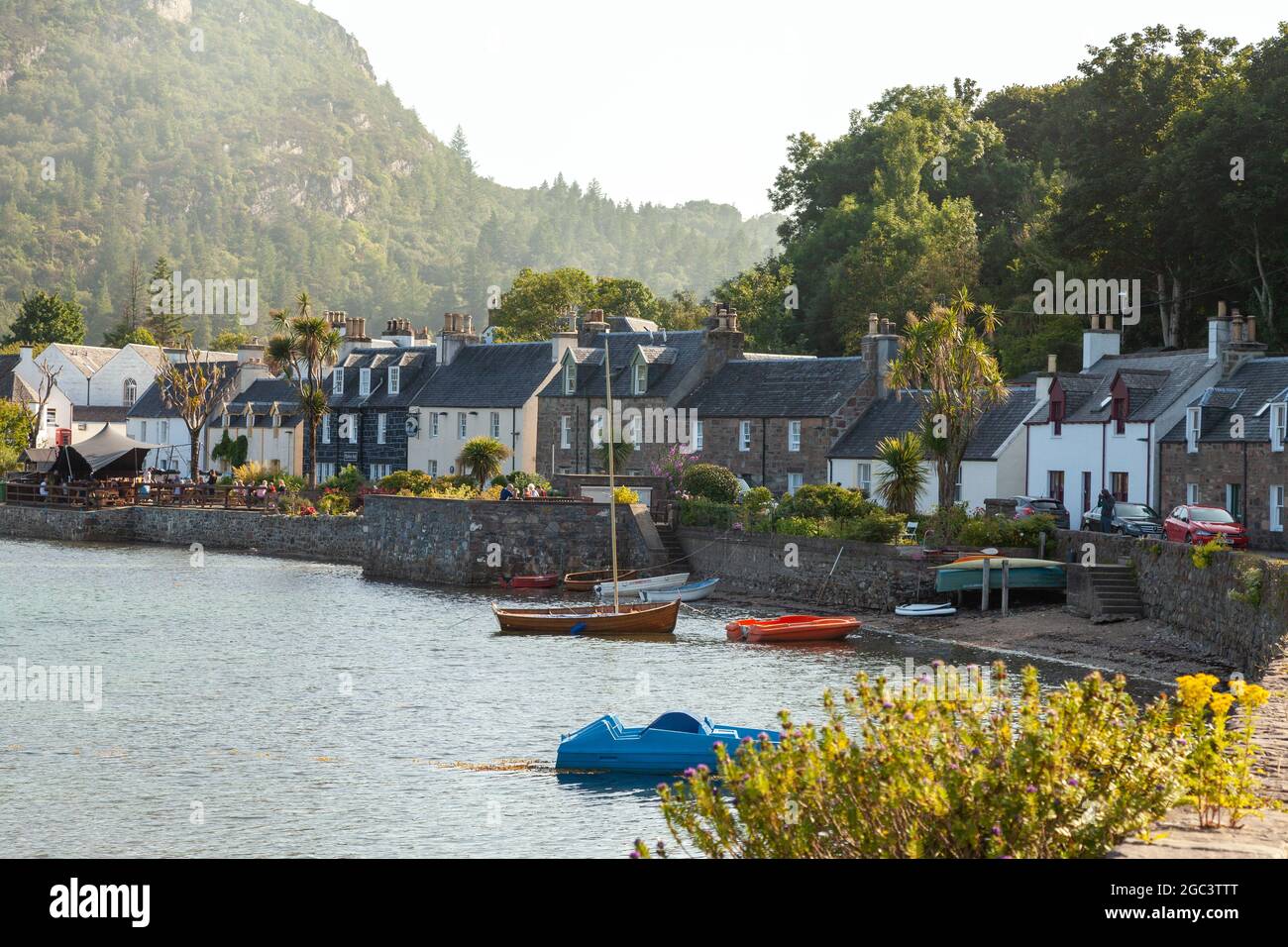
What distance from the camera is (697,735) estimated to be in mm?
27000

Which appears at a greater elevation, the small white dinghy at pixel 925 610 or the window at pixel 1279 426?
the window at pixel 1279 426

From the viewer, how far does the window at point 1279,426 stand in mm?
48906

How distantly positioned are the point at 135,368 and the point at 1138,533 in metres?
93.5

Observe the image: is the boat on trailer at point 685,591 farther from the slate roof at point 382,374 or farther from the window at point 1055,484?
the slate roof at point 382,374

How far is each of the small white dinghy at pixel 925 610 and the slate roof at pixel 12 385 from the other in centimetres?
8161

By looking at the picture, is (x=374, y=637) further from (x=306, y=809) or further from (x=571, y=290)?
(x=571, y=290)

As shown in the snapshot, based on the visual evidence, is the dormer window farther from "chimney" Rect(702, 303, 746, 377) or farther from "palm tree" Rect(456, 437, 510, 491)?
"palm tree" Rect(456, 437, 510, 491)

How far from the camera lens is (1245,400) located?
170 feet

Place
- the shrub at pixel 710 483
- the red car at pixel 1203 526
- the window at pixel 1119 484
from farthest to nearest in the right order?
the shrub at pixel 710 483 < the window at pixel 1119 484 < the red car at pixel 1203 526

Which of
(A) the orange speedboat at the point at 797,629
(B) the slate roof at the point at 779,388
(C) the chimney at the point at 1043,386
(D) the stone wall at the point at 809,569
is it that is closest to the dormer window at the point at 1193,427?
(C) the chimney at the point at 1043,386

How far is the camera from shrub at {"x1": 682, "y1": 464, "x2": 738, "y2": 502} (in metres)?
61.5

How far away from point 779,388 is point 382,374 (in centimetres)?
2960

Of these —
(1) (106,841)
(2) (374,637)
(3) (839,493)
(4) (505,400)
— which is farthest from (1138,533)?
(4) (505,400)

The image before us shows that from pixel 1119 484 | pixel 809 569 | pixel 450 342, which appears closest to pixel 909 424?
pixel 1119 484
